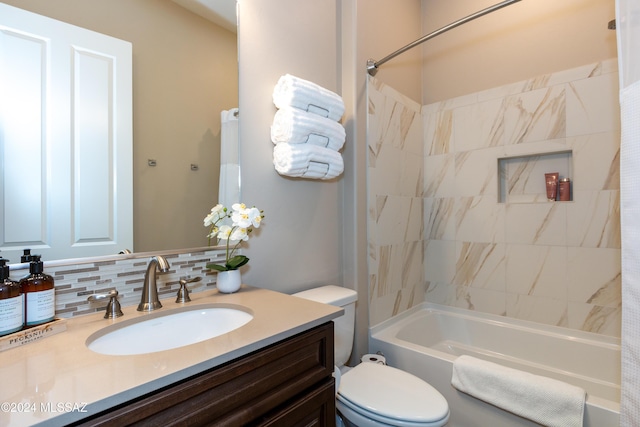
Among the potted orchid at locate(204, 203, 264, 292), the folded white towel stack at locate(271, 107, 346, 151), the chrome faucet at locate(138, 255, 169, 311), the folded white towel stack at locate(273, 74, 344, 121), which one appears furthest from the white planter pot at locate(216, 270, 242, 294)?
the folded white towel stack at locate(273, 74, 344, 121)

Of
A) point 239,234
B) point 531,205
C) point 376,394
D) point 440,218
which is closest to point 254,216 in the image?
point 239,234

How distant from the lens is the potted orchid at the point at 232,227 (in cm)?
114

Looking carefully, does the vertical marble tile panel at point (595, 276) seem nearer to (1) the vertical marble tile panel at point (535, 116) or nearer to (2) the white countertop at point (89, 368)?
(1) the vertical marble tile panel at point (535, 116)

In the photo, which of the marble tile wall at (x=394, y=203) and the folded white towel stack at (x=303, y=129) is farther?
the marble tile wall at (x=394, y=203)

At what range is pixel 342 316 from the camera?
1446mm

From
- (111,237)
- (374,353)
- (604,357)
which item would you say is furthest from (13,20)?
(604,357)

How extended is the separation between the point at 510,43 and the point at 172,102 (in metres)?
2.27

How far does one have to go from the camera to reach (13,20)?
2.64 feet

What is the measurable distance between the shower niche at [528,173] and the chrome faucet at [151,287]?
2172mm

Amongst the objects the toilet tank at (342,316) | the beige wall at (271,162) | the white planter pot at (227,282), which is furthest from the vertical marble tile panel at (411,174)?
the white planter pot at (227,282)

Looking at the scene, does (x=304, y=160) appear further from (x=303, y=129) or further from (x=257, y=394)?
(x=257, y=394)

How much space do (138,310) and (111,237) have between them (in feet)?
0.81

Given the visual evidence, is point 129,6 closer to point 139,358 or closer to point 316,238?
point 139,358

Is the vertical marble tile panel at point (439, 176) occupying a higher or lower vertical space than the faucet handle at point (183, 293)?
higher
